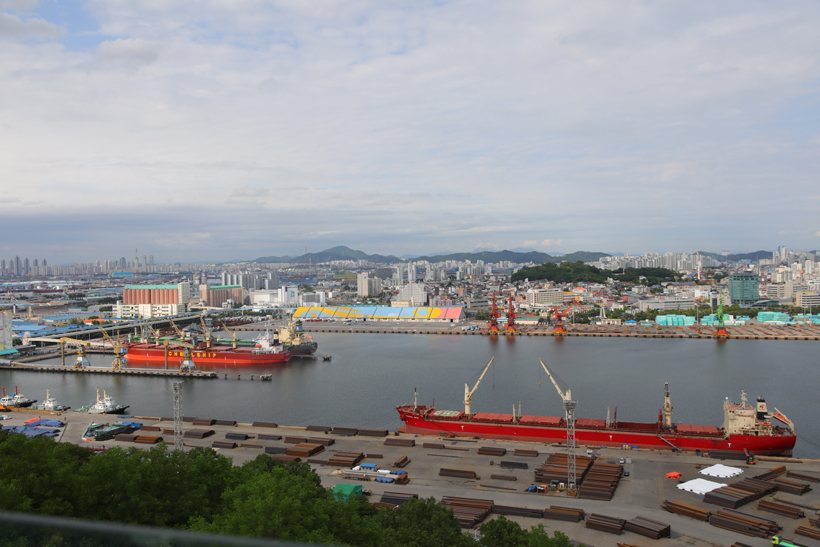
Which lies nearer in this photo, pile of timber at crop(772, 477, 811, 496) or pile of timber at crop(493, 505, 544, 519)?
pile of timber at crop(493, 505, 544, 519)

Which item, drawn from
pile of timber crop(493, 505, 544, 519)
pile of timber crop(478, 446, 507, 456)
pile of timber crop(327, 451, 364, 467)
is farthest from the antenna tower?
pile of timber crop(493, 505, 544, 519)

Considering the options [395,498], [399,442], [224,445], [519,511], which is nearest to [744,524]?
[519,511]

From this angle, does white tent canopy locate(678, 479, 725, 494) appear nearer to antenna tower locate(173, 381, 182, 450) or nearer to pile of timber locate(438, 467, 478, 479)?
pile of timber locate(438, 467, 478, 479)

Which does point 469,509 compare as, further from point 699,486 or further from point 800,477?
point 800,477

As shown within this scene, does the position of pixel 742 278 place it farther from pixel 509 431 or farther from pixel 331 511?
pixel 331 511

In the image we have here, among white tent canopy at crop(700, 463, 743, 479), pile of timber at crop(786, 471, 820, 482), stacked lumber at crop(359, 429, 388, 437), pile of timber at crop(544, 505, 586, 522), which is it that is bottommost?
stacked lumber at crop(359, 429, 388, 437)

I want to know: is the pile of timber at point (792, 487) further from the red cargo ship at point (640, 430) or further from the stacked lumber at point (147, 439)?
the stacked lumber at point (147, 439)

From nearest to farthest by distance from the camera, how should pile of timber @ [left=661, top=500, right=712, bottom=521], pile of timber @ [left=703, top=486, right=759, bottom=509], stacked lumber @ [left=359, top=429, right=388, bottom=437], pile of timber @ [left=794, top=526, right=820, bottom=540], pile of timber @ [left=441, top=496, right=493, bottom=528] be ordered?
1. pile of timber @ [left=794, top=526, right=820, bottom=540]
2. pile of timber @ [left=441, top=496, right=493, bottom=528]
3. pile of timber @ [left=661, top=500, right=712, bottom=521]
4. pile of timber @ [left=703, top=486, right=759, bottom=509]
5. stacked lumber @ [left=359, top=429, right=388, bottom=437]
